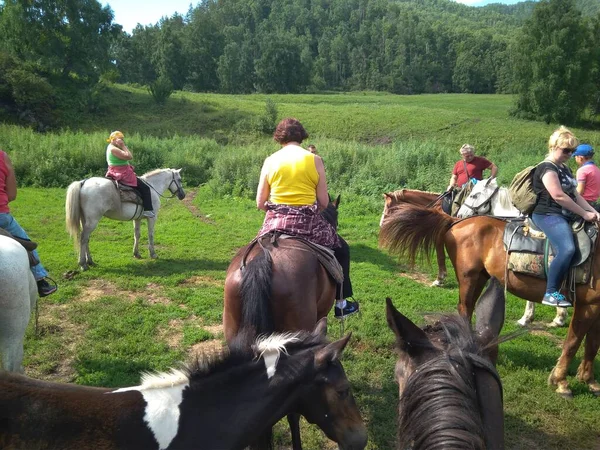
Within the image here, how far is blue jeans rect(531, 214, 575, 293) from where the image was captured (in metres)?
4.19

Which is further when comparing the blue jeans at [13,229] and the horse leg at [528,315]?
the horse leg at [528,315]

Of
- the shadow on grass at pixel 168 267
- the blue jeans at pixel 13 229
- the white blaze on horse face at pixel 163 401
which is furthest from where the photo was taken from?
the shadow on grass at pixel 168 267

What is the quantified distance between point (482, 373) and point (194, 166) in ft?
58.3

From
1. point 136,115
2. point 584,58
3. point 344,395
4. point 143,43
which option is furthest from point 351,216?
point 143,43

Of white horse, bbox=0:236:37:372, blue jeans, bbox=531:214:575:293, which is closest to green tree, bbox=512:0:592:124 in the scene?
blue jeans, bbox=531:214:575:293

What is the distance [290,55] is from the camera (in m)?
73.2

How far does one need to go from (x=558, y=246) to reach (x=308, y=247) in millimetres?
2599

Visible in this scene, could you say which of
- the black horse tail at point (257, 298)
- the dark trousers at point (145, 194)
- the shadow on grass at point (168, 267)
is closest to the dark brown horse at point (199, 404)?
the black horse tail at point (257, 298)

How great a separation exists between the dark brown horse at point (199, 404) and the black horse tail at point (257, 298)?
1.83ft

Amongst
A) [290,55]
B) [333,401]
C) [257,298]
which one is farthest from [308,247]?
[290,55]

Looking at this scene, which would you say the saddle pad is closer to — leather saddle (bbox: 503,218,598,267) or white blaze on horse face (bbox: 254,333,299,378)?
leather saddle (bbox: 503,218,598,267)

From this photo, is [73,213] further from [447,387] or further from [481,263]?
[447,387]

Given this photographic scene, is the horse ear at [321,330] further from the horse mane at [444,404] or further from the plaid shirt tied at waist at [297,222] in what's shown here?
the plaid shirt tied at waist at [297,222]

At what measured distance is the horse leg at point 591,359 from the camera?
14.7 ft
